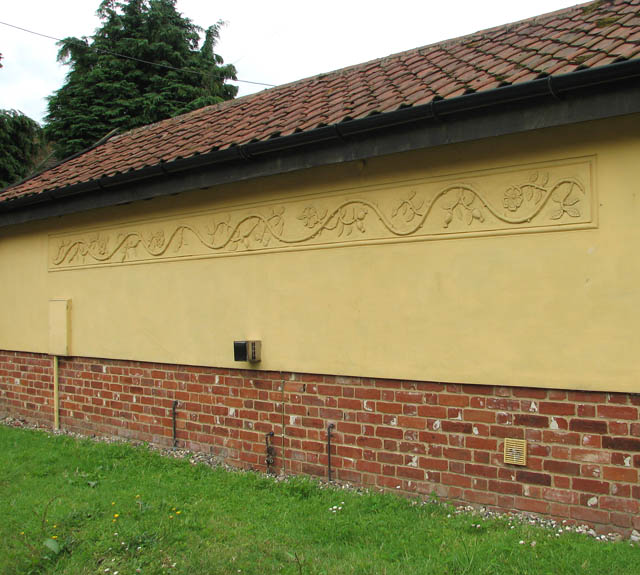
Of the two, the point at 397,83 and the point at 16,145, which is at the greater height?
the point at 16,145

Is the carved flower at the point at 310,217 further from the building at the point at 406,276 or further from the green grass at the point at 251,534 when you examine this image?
the green grass at the point at 251,534

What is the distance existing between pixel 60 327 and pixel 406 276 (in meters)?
5.32

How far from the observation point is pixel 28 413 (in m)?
8.56

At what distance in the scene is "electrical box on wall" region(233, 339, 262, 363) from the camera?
18.6ft

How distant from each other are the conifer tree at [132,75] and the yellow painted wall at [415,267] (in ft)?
50.2

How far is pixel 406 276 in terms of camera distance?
4.78m

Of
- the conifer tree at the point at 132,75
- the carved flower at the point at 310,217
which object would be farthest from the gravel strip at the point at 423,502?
the conifer tree at the point at 132,75

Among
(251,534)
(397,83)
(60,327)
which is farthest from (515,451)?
(60,327)

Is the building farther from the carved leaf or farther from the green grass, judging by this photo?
the green grass

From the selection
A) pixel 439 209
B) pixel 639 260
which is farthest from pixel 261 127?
pixel 639 260

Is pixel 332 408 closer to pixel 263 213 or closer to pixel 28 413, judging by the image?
pixel 263 213

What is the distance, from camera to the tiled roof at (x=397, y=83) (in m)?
4.36

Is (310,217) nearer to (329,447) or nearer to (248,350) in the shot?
(248,350)

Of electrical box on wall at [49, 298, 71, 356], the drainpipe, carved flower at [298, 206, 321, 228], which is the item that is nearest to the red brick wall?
electrical box on wall at [49, 298, 71, 356]
